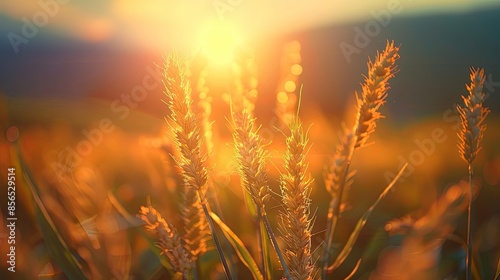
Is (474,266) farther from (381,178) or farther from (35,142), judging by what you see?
(35,142)

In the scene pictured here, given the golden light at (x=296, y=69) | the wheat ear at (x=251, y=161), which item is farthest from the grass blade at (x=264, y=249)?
the golden light at (x=296, y=69)

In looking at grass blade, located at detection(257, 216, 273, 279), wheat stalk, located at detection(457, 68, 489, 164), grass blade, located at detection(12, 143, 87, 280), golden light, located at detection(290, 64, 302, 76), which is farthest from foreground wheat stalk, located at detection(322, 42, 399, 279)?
grass blade, located at detection(12, 143, 87, 280)

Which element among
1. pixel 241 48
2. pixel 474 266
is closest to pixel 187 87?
pixel 241 48

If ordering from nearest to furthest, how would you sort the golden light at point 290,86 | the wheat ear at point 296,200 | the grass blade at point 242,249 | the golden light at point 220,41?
the wheat ear at point 296,200, the grass blade at point 242,249, the golden light at point 220,41, the golden light at point 290,86

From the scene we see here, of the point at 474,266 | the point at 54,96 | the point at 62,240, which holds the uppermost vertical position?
the point at 54,96

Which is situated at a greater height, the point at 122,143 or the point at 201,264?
the point at 122,143

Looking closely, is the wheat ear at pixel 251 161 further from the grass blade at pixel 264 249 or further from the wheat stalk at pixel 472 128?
the wheat stalk at pixel 472 128

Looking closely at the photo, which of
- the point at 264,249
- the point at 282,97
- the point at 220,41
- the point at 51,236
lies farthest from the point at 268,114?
the point at 51,236
